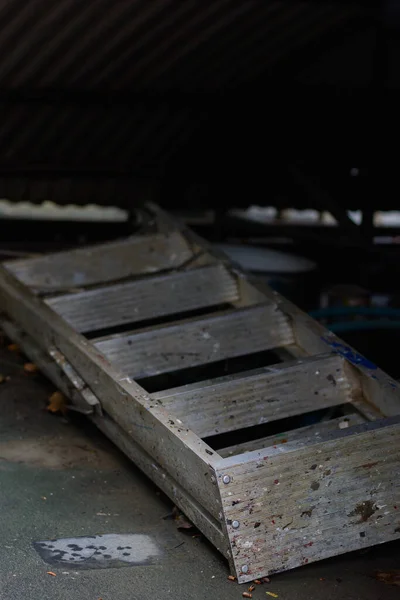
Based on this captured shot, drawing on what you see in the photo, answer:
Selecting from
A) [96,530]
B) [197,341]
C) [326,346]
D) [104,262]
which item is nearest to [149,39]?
[104,262]

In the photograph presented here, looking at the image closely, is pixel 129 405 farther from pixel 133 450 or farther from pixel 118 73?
pixel 118 73

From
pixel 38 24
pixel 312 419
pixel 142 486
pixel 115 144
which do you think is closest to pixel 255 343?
pixel 312 419

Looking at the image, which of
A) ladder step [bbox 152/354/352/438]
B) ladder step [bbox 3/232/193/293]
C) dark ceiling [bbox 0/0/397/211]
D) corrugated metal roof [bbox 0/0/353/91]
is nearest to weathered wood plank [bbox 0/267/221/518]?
ladder step [bbox 152/354/352/438]

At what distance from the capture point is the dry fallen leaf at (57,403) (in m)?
4.57

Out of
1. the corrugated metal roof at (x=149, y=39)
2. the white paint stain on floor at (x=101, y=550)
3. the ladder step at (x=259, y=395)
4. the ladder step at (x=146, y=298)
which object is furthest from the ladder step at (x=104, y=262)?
the white paint stain on floor at (x=101, y=550)

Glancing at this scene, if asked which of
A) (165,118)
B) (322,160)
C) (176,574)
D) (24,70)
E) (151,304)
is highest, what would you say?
(24,70)

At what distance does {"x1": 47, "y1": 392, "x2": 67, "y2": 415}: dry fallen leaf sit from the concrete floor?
4 centimetres

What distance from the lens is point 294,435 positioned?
3.73 metres

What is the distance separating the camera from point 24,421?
4488 mm

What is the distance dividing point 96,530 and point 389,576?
1.19m

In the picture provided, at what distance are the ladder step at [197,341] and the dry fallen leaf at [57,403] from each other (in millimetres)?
510

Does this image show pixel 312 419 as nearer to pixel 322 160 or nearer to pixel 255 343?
pixel 255 343

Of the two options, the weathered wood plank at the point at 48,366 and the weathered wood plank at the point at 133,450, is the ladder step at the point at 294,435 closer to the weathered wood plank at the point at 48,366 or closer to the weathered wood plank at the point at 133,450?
the weathered wood plank at the point at 133,450

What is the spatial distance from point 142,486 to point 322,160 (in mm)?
4984
